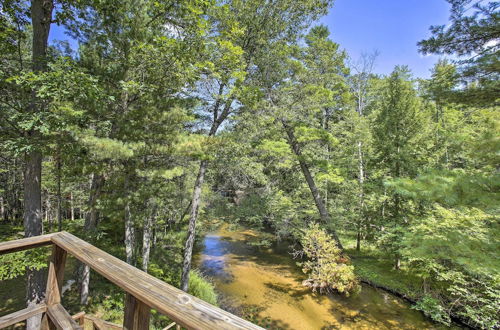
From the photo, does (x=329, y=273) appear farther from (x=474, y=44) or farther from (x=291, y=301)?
(x=474, y=44)

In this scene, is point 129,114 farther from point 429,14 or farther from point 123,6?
point 429,14

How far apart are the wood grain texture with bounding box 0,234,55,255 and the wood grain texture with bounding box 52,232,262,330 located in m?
0.66

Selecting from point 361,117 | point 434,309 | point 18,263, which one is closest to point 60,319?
point 18,263

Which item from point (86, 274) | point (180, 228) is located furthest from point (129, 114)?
point (180, 228)

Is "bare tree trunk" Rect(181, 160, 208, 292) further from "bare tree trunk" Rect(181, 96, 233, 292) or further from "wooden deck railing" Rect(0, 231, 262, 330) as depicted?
"wooden deck railing" Rect(0, 231, 262, 330)

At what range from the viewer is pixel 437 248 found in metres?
3.62

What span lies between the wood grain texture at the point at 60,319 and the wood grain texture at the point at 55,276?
0.06 m

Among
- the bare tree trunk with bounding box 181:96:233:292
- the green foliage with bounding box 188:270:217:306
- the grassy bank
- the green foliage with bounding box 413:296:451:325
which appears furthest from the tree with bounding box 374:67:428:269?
the grassy bank

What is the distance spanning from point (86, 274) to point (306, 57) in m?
10.6

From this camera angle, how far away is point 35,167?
424 centimetres

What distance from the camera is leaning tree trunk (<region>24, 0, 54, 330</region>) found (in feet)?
13.1

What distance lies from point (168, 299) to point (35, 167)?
16.8 feet

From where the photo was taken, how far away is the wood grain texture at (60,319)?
133cm

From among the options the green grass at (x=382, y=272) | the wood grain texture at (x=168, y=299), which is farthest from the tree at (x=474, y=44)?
the green grass at (x=382, y=272)
